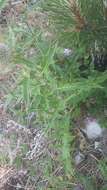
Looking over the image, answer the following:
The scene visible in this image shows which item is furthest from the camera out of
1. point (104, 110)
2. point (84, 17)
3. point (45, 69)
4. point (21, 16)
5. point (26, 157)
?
point (21, 16)

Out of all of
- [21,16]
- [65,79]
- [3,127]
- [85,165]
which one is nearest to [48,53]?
[65,79]

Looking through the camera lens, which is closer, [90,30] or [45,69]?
[45,69]

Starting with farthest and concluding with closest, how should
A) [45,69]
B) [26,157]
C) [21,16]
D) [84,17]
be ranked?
[21,16] → [26,157] → [84,17] → [45,69]

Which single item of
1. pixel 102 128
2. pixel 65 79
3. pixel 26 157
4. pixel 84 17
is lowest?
pixel 26 157

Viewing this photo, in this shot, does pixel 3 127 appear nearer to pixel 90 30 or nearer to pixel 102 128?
pixel 102 128

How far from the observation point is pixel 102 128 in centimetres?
180

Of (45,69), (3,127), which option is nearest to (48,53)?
(45,69)

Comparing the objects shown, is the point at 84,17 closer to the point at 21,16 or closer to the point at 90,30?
the point at 90,30

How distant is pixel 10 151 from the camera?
1.98 meters

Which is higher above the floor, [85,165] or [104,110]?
[104,110]

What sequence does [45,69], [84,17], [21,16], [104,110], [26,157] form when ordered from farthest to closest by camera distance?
[21,16] → [26,157] → [104,110] → [84,17] → [45,69]

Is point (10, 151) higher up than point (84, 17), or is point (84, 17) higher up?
point (84, 17)

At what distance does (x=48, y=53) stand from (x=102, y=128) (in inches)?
19.8

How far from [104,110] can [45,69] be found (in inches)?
18.0
